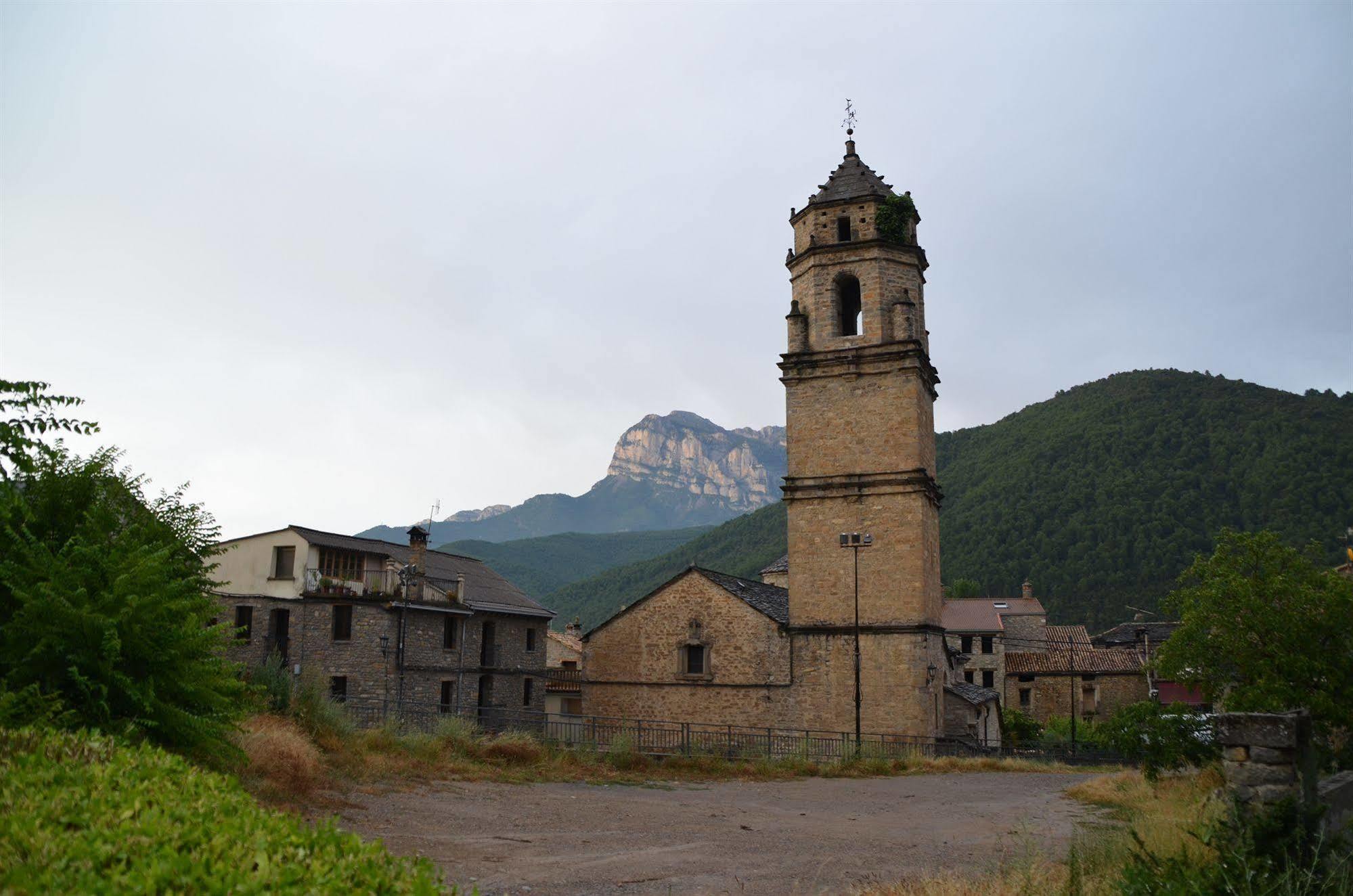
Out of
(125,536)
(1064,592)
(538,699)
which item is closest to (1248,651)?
(125,536)

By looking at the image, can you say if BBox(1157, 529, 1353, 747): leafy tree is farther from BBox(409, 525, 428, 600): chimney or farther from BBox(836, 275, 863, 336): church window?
BBox(409, 525, 428, 600): chimney

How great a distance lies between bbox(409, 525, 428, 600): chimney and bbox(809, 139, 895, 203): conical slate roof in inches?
698

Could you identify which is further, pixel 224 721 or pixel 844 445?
pixel 844 445

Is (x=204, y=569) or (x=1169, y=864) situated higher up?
(x=204, y=569)

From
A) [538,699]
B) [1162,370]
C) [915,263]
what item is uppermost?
[1162,370]

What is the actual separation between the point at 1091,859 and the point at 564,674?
127ft

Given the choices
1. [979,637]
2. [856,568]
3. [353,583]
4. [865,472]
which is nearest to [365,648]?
[353,583]

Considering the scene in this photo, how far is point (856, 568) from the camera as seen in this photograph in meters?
25.9

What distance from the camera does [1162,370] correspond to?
9812cm

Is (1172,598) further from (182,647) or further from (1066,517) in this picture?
(1066,517)

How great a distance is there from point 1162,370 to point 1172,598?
9098 centimetres

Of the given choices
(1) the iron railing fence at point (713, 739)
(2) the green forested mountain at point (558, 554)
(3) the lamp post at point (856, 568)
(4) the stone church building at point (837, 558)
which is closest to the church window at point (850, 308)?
(4) the stone church building at point (837, 558)

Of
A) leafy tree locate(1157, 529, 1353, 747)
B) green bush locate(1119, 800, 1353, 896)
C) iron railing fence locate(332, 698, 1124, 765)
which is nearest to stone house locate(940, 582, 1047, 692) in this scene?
iron railing fence locate(332, 698, 1124, 765)

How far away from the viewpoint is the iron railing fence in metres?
22.9
